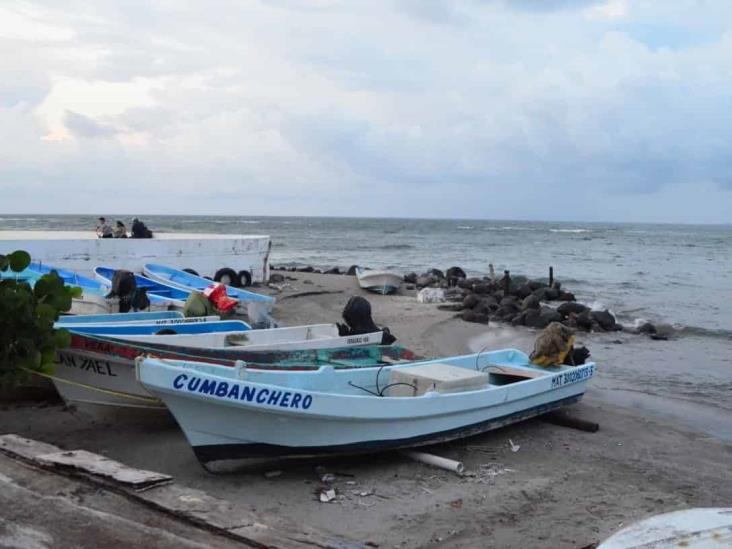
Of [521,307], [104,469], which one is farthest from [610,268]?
[104,469]

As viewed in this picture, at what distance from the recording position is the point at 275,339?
10961mm

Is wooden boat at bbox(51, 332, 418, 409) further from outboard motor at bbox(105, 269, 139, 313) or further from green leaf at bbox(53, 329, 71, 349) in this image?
outboard motor at bbox(105, 269, 139, 313)

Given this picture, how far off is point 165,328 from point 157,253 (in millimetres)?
10243

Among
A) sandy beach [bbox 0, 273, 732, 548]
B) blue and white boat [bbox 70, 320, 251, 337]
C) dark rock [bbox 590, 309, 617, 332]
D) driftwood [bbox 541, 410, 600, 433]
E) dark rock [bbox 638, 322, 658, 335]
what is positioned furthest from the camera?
dark rock [bbox 590, 309, 617, 332]

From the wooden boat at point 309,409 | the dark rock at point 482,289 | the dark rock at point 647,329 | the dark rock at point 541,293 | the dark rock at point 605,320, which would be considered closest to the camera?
the wooden boat at point 309,409

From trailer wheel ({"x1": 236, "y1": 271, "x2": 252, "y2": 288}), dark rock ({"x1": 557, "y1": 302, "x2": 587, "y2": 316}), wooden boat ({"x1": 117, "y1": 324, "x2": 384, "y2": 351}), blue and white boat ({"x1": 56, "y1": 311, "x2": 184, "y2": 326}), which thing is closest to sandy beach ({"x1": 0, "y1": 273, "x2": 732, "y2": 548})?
wooden boat ({"x1": 117, "y1": 324, "x2": 384, "y2": 351})

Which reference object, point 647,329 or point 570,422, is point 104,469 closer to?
point 570,422

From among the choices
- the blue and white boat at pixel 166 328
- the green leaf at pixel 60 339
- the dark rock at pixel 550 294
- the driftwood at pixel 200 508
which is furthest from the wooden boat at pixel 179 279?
the dark rock at pixel 550 294

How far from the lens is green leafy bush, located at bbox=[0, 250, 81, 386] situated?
5.77 meters

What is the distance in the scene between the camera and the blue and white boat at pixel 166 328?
1000 cm

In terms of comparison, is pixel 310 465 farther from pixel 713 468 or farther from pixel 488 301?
pixel 488 301

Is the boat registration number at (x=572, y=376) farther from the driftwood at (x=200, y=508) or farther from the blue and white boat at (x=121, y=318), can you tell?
the blue and white boat at (x=121, y=318)

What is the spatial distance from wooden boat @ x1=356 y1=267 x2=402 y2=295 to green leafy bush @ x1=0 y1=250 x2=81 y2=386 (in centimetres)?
1856

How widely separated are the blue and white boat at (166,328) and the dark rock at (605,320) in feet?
37.5
